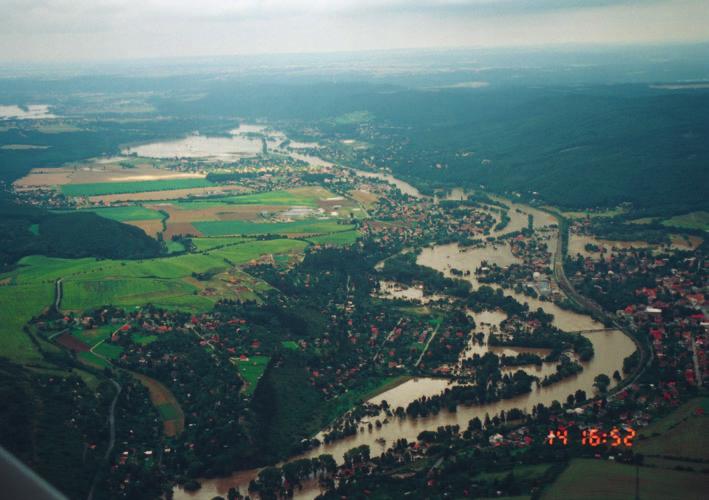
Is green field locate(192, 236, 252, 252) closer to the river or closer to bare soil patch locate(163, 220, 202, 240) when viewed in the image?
bare soil patch locate(163, 220, 202, 240)

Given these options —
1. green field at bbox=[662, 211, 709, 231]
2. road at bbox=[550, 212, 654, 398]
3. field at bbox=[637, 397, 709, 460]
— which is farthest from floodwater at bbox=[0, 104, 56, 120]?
field at bbox=[637, 397, 709, 460]

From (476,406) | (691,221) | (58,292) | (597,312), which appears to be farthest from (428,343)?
(691,221)

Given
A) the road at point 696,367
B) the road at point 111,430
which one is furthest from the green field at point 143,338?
the road at point 696,367


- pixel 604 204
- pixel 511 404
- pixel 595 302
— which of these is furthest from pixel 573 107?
pixel 511 404

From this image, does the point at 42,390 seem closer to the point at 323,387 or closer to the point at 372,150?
the point at 323,387

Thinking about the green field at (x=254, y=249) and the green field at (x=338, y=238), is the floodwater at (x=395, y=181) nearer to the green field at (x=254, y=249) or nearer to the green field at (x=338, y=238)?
the green field at (x=338, y=238)

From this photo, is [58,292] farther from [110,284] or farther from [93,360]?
[93,360]
